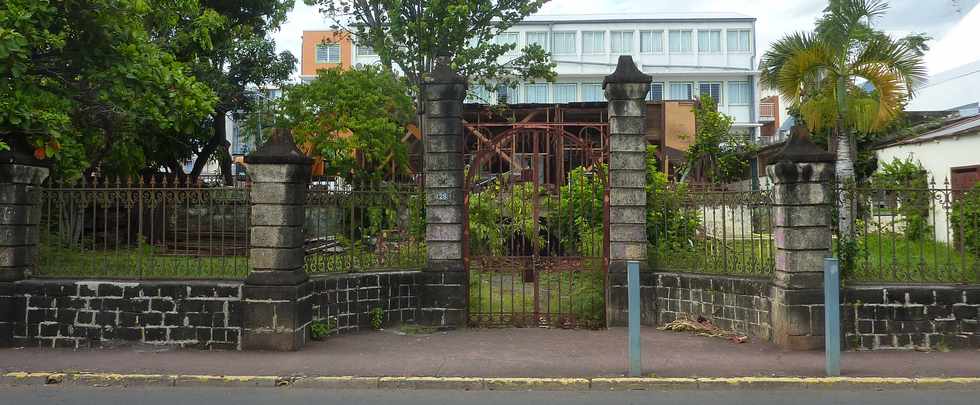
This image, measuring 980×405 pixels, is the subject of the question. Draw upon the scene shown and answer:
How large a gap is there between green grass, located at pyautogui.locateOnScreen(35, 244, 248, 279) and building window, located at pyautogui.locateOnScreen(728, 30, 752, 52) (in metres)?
38.8

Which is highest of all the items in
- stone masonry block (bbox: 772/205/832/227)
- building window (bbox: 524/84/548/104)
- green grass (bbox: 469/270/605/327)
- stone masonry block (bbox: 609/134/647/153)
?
building window (bbox: 524/84/548/104)

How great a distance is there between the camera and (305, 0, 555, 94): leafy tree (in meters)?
18.6

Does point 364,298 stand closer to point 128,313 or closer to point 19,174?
point 128,313

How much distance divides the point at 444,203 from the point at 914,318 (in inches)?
229

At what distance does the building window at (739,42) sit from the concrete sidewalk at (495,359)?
3673 cm

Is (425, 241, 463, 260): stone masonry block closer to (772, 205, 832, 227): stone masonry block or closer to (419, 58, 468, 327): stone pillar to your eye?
(419, 58, 468, 327): stone pillar

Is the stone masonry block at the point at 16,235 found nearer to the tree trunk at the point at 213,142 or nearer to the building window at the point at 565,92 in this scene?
the tree trunk at the point at 213,142

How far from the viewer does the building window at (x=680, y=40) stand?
4222cm

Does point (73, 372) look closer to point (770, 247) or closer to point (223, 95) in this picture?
point (770, 247)

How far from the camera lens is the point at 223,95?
20297mm

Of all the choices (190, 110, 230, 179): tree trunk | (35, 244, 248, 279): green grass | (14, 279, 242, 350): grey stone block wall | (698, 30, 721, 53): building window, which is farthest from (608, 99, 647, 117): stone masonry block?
(698, 30, 721, 53): building window

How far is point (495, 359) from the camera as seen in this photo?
7660mm

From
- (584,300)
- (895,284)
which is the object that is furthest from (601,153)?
(895,284)

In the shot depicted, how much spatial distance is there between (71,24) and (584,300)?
738 centimetres
